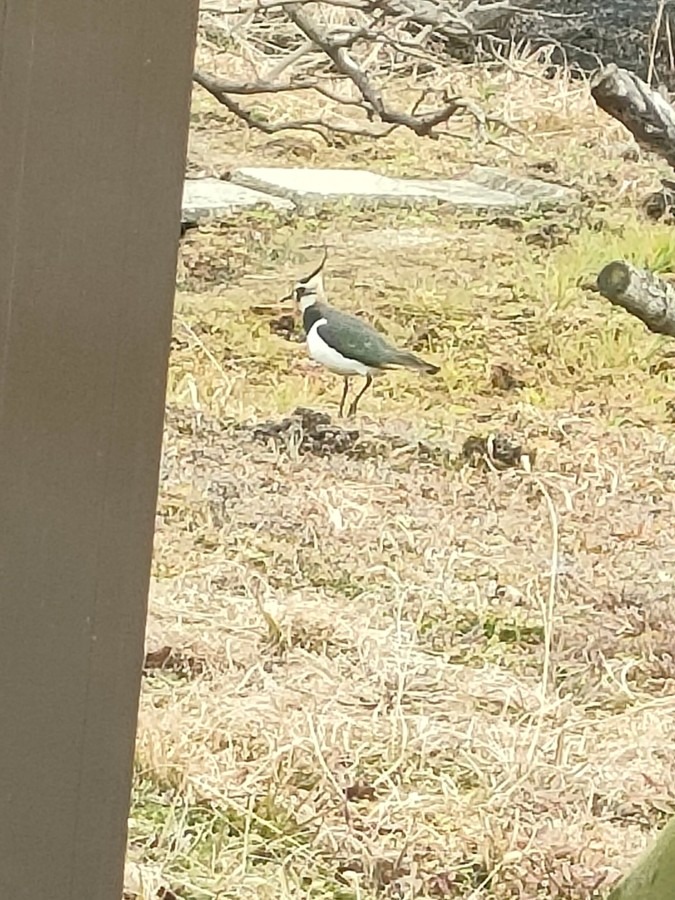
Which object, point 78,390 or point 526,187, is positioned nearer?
point 78,390

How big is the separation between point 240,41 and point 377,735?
1.59 ft

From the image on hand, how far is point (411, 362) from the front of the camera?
0.84 meters

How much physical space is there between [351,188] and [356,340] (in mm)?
108

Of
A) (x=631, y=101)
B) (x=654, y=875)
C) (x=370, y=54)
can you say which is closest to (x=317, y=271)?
(x=370, y=54)

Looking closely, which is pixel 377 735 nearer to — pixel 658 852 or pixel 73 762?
pixel 658 852

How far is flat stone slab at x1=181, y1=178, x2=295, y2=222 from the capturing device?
0.80 m

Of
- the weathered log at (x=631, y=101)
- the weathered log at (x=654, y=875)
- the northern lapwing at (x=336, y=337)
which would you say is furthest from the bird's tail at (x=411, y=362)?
the weathered log at (x=654, y=875)

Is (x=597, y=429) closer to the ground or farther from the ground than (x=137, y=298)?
closer to the ground

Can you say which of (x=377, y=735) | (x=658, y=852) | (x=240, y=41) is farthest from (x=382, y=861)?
(x=240, y=41)

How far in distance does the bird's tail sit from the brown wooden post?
1.02ft

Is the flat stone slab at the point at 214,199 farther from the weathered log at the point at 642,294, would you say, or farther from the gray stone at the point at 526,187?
the weathered log at the point at 642,294

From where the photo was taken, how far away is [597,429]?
0.85 metres

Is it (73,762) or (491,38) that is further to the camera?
(491,38)

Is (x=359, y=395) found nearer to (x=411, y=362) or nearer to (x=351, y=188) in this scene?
(x=411, y=362)
